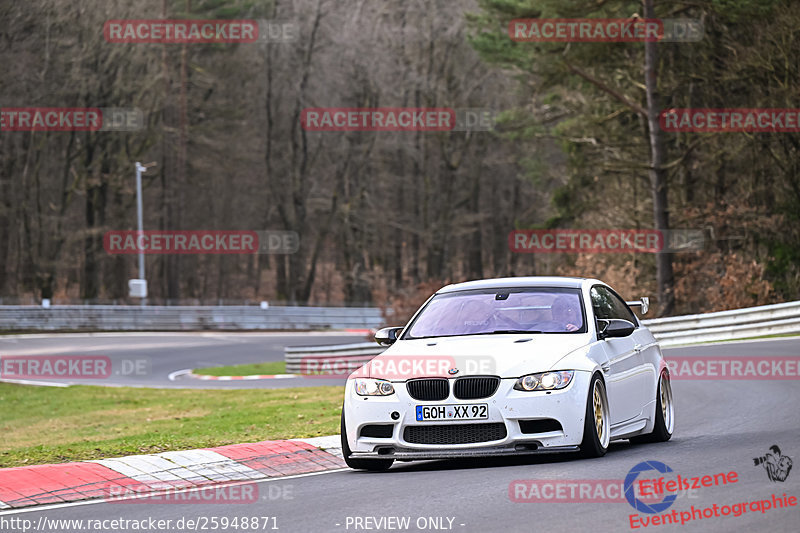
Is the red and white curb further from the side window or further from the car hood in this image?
the side window

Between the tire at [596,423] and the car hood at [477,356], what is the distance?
1.21 ft

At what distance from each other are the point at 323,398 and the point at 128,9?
132ft

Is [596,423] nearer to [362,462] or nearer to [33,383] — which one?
[362,462]

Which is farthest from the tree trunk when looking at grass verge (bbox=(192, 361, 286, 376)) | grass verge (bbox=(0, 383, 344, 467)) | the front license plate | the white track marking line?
the front license plate

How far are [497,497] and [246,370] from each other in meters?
25.9

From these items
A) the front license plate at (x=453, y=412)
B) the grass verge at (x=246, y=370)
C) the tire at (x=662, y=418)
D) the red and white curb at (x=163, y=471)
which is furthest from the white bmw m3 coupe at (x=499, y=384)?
the grass verge at (x=246, y=370)

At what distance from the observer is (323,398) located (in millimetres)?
20672

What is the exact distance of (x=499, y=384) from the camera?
940 cm

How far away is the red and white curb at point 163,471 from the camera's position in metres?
9.12

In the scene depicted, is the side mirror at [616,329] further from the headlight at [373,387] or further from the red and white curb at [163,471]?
the red and white curb at [163,471]

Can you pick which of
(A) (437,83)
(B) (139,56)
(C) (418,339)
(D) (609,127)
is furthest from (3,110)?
(C) (418,339)

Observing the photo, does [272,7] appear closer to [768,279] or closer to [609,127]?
[609,127]

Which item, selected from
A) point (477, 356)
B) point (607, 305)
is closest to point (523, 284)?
point (607, 305)

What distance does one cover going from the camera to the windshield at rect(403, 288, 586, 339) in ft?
34.6
